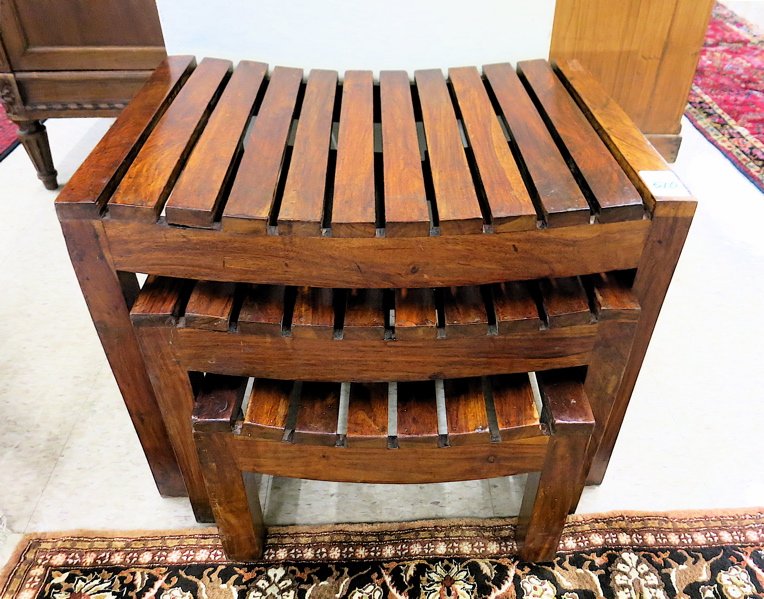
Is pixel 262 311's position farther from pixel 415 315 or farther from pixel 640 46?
pixel 640 46

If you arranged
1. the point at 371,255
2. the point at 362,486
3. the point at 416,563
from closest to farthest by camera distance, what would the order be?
the point at 371,255, the point at 416,563, the point at 362,486

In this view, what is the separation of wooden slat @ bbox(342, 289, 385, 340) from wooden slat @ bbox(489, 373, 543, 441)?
0.23m

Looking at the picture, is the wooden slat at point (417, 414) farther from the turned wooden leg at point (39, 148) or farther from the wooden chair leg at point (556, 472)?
the turned wooden leg at point (39, 148)

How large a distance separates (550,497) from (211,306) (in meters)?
0.62

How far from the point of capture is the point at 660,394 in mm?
1475

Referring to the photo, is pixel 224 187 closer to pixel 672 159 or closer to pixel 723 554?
pixel 723 554

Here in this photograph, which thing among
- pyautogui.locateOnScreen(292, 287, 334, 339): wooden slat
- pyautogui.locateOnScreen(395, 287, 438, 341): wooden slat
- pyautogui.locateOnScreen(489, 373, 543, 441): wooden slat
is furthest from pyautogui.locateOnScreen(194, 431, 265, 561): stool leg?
pyautogui.locateOnScreen(489, 373, 543, 441): wooden slat

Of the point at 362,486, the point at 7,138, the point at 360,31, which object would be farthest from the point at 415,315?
the point at 7,138

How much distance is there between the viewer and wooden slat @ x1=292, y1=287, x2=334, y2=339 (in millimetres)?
916

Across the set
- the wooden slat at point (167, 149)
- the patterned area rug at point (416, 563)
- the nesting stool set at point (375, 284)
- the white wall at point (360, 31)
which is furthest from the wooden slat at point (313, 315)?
the white wall at point (360, 31)

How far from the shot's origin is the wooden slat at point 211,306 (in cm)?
92

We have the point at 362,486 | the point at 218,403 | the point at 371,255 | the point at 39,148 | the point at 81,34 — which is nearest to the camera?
the point at 371,255

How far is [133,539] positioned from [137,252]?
58 centimetres

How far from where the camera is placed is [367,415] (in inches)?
39.4
